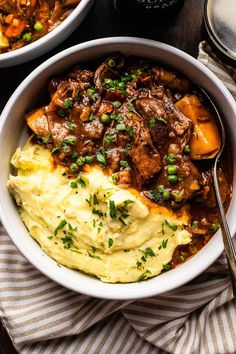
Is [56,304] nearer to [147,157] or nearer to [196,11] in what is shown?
[147,157]

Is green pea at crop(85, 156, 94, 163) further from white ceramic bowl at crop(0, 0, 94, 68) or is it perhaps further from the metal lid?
the metal lid

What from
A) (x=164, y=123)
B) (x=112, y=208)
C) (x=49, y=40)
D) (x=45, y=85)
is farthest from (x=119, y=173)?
(x=49, y=40)

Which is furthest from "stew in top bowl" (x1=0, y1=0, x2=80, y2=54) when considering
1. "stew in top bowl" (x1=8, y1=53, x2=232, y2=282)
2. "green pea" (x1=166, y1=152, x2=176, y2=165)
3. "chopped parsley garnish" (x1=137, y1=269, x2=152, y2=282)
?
"chopped parsley garnish" (x1=137, y1=269, x2=152, y2=282)

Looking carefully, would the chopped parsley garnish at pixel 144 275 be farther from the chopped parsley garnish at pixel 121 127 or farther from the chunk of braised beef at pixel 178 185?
the chopped parsley garnish at pixel 121 127

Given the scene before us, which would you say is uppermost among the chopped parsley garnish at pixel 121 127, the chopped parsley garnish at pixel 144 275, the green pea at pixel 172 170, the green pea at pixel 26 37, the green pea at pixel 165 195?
the green pea at pixel 26 37

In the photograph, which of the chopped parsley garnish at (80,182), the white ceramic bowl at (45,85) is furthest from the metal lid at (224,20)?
the chopped parsley garnish at (80,182)

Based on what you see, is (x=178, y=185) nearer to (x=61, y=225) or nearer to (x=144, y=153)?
(x=144, y=153)
